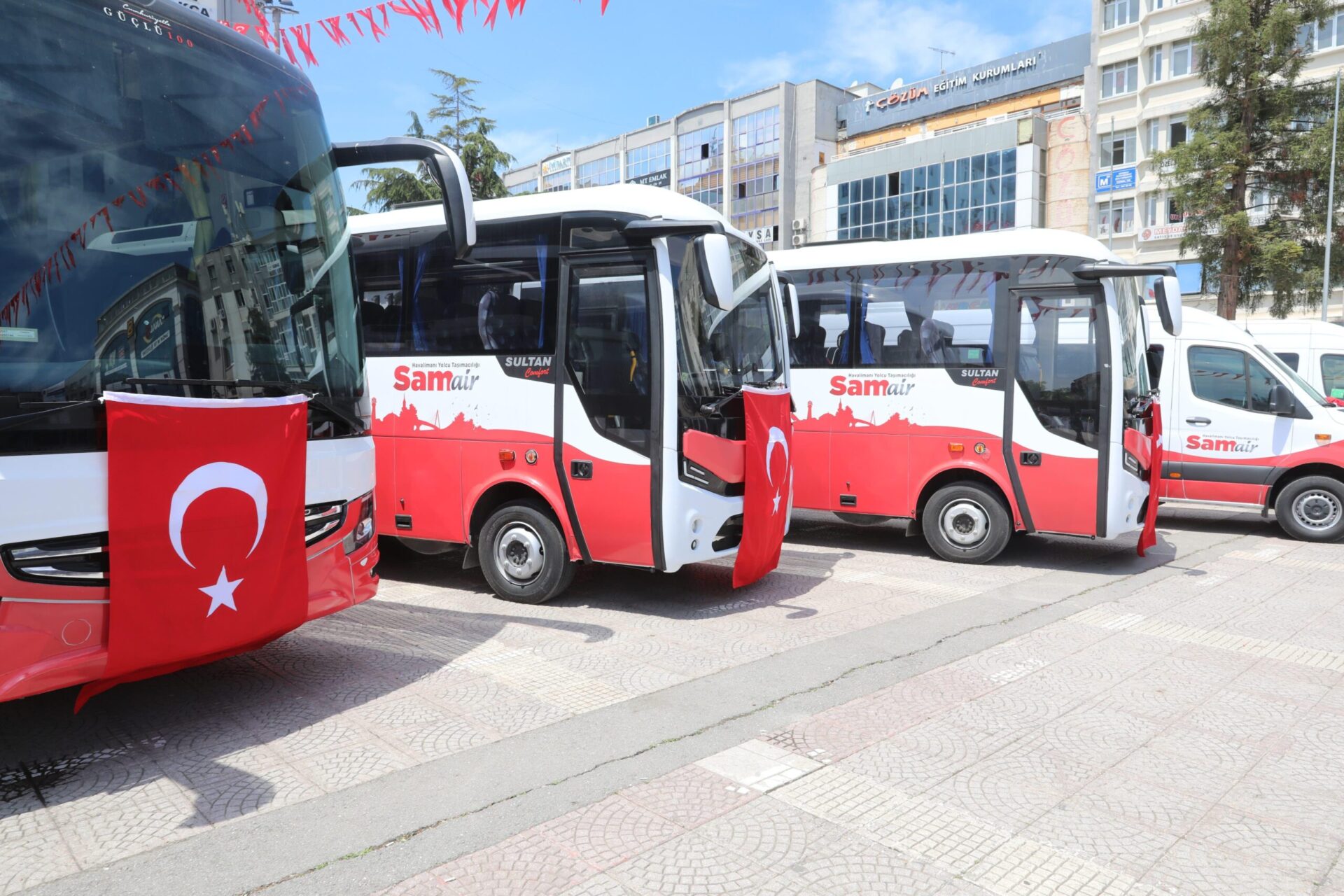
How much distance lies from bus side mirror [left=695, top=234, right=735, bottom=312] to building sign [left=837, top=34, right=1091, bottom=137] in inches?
2238

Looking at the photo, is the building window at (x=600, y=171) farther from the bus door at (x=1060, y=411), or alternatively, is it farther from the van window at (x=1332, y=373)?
the bus door at (x=1060, y=411)

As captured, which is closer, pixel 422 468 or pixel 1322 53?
pixel 422 468

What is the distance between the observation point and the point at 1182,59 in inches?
1754

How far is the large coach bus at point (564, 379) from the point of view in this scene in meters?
6.71

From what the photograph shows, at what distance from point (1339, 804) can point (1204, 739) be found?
73 centimetres

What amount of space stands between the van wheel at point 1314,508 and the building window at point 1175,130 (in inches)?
1551

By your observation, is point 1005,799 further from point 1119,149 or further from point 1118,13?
point 1118,13

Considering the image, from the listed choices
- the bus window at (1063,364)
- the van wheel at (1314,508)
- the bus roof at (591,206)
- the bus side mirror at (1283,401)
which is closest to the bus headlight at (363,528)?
the bus roof at (591,206)

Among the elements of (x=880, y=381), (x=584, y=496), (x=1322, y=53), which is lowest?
(x=584, y=496)

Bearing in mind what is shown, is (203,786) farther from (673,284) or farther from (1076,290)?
(1076,290)

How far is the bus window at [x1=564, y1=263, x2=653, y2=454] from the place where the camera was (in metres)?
6.71

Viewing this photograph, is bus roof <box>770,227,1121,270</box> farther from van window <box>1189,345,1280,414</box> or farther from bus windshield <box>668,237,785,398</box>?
van window <box>1189,345,1280,414</box>

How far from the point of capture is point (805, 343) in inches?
395

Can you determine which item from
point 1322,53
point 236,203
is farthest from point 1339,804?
point 1322,53
